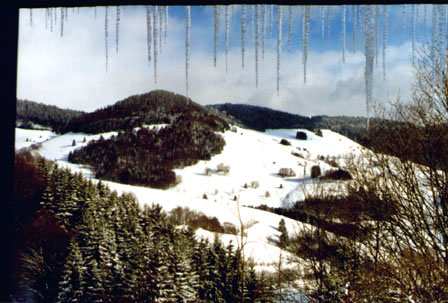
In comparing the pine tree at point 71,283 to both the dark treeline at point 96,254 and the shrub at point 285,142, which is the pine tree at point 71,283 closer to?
the dark treeline at point 96,254

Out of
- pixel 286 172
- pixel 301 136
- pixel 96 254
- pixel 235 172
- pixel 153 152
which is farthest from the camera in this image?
pixel 301 136

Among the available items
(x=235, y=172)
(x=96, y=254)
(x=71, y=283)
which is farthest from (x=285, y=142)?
(x=71, y=283)

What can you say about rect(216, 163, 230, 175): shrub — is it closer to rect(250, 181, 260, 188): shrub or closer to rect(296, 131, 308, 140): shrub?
rect(250, 181, 260, 188): shrub

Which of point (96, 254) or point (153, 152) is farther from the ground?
point (153, 152)

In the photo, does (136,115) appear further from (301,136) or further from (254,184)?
(301,136)

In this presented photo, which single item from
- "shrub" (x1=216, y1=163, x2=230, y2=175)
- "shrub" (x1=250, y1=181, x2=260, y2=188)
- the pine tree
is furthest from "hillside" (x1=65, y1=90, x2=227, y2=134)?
the pine tree

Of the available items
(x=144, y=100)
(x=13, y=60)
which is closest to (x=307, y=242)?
(x=13, y=60)
